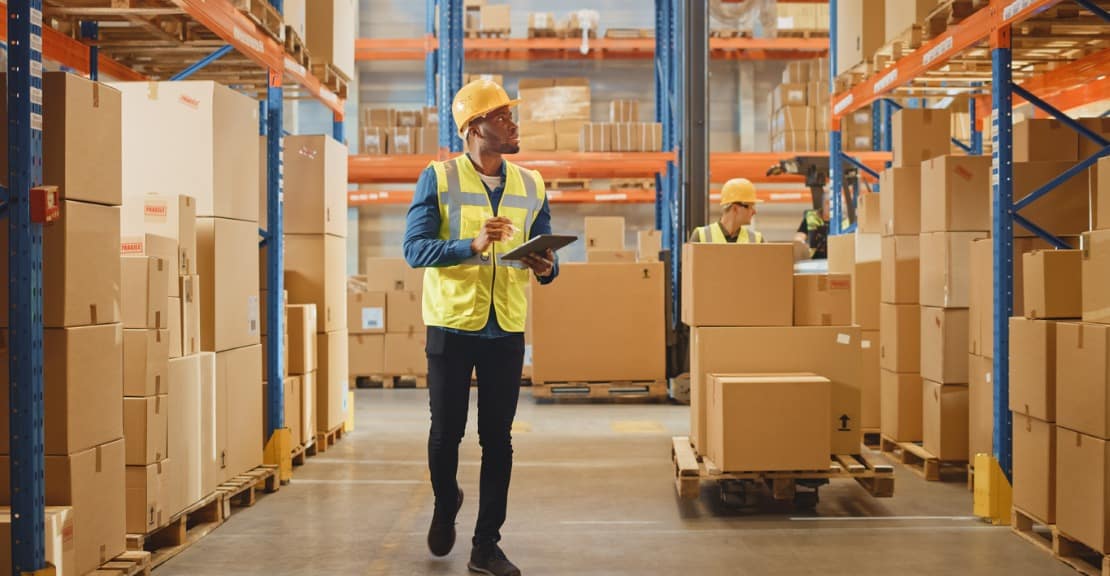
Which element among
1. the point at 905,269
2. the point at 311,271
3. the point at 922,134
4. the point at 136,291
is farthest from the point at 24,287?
the point at 922,134

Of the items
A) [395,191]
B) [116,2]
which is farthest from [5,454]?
[395,191]

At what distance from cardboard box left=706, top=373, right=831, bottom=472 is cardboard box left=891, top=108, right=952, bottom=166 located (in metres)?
2.42

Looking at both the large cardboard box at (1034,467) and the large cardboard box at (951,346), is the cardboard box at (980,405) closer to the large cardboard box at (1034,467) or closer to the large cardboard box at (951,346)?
the large cardboard box at (951,346)

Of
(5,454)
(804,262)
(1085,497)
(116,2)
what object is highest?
(116,2)

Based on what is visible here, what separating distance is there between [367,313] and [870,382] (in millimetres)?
6346

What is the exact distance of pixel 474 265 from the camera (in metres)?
4.08

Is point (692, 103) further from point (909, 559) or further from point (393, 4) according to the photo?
point (393, 4)

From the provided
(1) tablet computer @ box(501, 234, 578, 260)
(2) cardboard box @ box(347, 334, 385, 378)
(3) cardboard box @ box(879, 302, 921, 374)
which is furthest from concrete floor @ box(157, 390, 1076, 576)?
(2) cardboard box @ box(347, 334, 385, 378)

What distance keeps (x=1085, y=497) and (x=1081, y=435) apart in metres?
0.25

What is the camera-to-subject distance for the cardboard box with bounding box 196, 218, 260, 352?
543cm

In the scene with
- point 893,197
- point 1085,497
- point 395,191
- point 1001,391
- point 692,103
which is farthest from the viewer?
point 395,191

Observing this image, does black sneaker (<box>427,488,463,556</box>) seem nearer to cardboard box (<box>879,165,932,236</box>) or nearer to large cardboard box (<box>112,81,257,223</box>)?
large cardboard box (<box>112,81,257,223</box>)

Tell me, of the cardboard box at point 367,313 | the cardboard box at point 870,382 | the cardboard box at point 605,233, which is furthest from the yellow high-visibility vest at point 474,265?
the cardboard box at point 605,233

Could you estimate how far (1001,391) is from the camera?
529 cm
